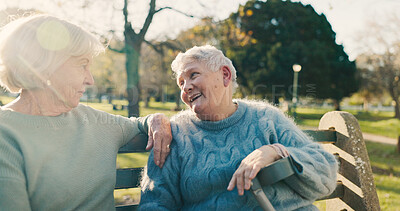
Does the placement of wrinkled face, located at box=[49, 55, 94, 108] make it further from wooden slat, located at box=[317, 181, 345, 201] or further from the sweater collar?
wooden slat, located at box=[317, 181, 345, 201]

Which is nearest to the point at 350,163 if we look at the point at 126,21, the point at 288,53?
the point at 126,21

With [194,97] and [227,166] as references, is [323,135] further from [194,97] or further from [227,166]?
[194,97]

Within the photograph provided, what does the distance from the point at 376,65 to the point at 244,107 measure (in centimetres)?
2840

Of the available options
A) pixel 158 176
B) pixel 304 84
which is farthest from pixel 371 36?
pixel 158 176

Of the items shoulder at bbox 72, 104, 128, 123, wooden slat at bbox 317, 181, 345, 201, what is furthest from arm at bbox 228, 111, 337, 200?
shoulder at bbox 72, 104, 128, 123

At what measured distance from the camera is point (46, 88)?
1732 millimetres

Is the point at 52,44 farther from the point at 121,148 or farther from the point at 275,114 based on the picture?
the point at 275,114

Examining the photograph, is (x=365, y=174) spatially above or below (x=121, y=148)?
below

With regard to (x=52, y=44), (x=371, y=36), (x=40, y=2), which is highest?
(x=371, y=36)

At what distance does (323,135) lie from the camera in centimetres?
263

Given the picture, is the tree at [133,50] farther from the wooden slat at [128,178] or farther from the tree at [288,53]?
the tree at [288,53]

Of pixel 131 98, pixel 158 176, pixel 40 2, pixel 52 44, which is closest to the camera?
pixel 52 44

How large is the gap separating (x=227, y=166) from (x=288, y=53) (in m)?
21.9

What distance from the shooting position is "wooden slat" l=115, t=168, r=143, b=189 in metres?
2.16
